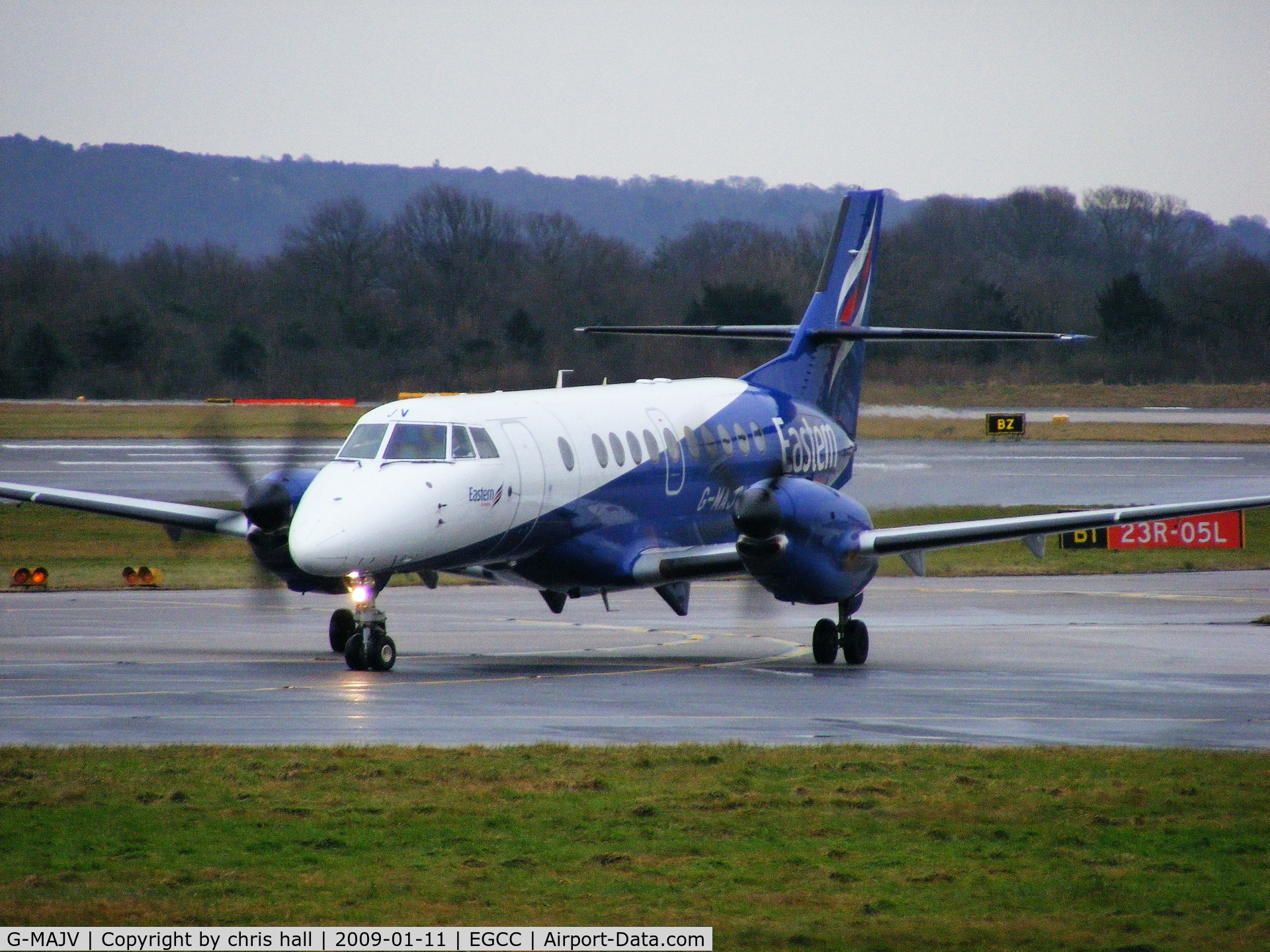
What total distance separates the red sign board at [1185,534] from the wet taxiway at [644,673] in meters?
6.75

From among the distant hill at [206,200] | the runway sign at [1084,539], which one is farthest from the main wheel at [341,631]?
the distant hill at [206,200]

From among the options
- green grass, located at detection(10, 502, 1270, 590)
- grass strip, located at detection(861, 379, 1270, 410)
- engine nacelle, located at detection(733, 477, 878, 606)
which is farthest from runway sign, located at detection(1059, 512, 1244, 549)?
grass strip, located at detection(861, 379, 1270, 410)

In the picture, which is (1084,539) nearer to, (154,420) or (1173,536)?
(1173,536)

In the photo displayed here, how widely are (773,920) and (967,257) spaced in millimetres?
77880

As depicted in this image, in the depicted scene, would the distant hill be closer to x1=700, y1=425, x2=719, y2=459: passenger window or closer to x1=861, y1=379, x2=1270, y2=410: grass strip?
x1=861, y1=379, x2=1270, y2=410: grass strip

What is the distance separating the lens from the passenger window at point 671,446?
2327 cm

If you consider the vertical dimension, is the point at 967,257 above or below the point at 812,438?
above

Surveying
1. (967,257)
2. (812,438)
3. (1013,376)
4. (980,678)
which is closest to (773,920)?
(980,678)

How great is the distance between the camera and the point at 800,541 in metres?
20.2

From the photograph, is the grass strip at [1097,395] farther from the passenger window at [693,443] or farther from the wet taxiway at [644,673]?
the passenger window at [693,443]

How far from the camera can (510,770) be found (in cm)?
1283

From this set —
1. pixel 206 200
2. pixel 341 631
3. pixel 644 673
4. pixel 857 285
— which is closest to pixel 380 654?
pixel 341 631

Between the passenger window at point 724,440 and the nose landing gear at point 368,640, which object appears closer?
the nose landing gear at point 368,640

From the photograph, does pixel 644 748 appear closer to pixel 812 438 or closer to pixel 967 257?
pixel 812 438
